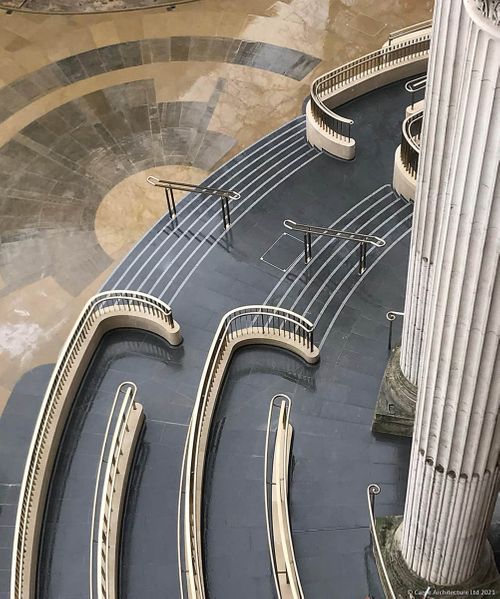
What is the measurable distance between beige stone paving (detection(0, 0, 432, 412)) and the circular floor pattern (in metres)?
0.37

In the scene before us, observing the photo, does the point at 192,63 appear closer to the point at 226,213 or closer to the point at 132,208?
the point at 132,208

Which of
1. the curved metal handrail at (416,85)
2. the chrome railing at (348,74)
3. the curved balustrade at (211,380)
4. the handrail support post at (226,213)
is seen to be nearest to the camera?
the curved balustrade at (211,380)

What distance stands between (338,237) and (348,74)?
700 cm

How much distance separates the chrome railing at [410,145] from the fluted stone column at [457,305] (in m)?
7.19

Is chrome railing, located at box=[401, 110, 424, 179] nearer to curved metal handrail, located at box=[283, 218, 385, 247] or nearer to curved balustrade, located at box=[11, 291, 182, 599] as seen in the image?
curved metal handrail, located at box=[283, 218, 385, 247]

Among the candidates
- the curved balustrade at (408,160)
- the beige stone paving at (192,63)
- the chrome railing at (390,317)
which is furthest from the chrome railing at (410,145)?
the beige stone paving at (192,63)

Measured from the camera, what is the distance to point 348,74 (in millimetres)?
25859

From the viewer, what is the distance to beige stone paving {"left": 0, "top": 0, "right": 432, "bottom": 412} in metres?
26.2

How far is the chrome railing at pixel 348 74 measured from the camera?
81.3ft

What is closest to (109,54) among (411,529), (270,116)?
(270,116)

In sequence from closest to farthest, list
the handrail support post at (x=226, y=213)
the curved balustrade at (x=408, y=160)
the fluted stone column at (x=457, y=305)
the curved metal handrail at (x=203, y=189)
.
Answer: the fluted stone column at (x=457, y=305) → the curved balustrade at (x=408, y=160) → the curved metal handrail at (x=203, y=189) → the handrail support post at (x=226, y=213)

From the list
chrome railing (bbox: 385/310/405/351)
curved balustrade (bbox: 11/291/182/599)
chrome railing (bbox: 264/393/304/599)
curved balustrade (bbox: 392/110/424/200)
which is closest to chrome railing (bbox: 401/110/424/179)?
curved balustrade (bbox: 392/110/424/200)

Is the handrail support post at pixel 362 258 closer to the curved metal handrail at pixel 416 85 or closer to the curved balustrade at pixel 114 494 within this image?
the curved metal handrail at pixel 416 85

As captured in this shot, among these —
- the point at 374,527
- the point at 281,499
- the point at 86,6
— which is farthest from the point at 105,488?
the point at 86,6
